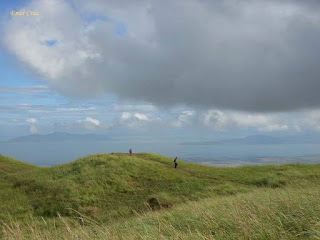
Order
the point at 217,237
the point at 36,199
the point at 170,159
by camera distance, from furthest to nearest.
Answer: the point at 170,159 < the point at 36,199 < the point at 217,237

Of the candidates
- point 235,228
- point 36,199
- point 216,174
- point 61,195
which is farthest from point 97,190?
point 235,228

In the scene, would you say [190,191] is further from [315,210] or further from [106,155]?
[315,210]

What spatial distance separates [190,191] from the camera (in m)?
21.7

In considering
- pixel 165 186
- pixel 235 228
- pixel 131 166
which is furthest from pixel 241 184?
pixel 235 228

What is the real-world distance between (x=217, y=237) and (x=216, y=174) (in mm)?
21399

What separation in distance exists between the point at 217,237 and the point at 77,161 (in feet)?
80.2

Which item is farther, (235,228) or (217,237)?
(235,228)

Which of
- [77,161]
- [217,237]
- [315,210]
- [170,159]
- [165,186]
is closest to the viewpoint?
[217,237]

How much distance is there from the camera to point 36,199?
21172mm

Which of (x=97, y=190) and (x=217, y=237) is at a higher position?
(x=217, y=237)

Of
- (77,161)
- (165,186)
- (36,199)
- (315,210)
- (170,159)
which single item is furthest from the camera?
(170,159)

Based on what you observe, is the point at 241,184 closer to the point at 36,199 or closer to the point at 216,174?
the point at 216,174

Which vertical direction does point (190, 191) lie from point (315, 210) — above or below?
below

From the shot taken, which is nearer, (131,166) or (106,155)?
(131,166)
